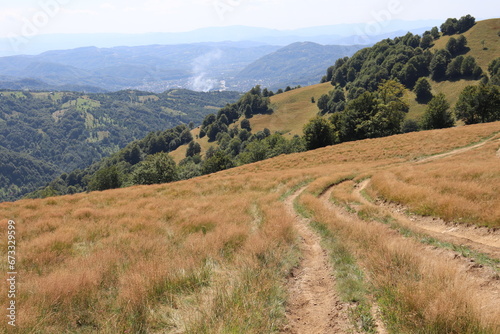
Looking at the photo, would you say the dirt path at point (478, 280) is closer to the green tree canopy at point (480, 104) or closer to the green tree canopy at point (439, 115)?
the green tree canopy at point (439, 115)

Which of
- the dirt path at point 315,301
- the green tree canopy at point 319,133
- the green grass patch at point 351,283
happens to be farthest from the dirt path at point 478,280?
the green tree canopy at point 319,133

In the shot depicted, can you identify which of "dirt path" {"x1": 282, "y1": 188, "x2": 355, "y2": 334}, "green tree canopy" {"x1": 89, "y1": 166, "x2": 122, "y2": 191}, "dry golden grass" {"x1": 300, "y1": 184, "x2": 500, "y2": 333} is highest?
"dry golden grass" {"x1": 300, "y1": 184, "x2": 500, "y2": 333}

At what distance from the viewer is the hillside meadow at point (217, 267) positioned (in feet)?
15.9

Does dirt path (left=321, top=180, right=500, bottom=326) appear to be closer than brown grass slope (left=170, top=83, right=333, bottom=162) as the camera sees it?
Yes

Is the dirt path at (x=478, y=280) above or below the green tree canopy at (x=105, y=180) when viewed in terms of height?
above

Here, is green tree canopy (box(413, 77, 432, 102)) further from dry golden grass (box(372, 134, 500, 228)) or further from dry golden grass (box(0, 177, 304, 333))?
dry golden grass (box(0, 177, 304, 333))

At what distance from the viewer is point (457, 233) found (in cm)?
978

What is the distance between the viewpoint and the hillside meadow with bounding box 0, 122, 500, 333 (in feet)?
15.9

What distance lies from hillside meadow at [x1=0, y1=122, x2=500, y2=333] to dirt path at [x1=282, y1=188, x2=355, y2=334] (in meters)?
0.27

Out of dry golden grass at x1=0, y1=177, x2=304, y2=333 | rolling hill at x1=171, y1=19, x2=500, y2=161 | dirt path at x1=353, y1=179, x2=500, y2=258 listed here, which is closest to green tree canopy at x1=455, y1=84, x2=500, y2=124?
rolling hill at x1=171, y1=19, x2=500, y2=161

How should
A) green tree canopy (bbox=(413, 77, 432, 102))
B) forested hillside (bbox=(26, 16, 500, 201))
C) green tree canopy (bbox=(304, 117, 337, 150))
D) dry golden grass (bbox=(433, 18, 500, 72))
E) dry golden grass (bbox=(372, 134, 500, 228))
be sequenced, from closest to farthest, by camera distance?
dry golden grass (bbox=(372, 134, 500, 228)) → forested hillside (bbox=(26, 16, 500, 201)) → green tree canopy (bbox=(304, 117, 337, 150)) → green tree canopy (bbox=(413, 77, 432, 102)) → dry golden grass (bbox=(433, 18, 500, 72))

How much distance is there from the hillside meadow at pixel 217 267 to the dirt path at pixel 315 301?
10.7 inches

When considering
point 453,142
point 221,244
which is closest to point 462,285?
point 221,244

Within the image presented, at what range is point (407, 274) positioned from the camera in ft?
19.5
